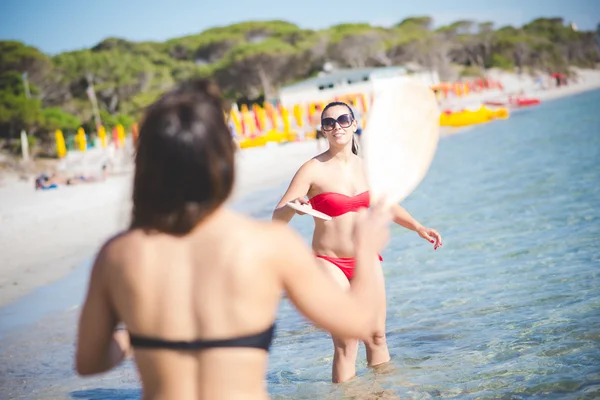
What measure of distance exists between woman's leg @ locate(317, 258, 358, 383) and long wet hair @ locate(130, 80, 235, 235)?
2.38m

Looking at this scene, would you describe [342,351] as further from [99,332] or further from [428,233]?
[99,332]

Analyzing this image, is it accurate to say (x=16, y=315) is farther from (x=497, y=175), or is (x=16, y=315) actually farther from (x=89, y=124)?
(x=89, y=124)

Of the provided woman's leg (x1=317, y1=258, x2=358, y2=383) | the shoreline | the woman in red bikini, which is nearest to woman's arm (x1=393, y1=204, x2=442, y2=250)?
the woman in red bikini

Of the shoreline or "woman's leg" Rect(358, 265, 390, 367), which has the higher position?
"woman's leg" Rect(358, 265, 390, 367)

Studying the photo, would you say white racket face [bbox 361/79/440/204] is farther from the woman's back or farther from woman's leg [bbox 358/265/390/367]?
woman's leg [bbox 358/265/390/367]

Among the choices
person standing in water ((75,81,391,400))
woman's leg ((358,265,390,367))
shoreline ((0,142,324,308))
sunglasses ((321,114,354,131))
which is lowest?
shoreline ((0,142,324,308))

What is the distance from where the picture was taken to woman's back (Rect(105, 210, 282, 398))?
1.51 metres

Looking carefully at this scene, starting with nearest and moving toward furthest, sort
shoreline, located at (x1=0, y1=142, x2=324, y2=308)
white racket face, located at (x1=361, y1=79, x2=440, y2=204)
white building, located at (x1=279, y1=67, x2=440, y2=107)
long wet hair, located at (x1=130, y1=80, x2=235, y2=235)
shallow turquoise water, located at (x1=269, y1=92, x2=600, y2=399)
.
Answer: long wet hair, located at (x1=130, y1=80, x2=235, y2=235) < white racket face, located at (x1=361, y1=79, x2=440, y2=204) < shallow turquoise water, located at (x1=269, y1=92, x2=600, y2=399) < shoreline, located at (x1=0, y1=142, x2=324, y2=308) < white building, located at (x1=279, y1=67, x2=440, y2=107)

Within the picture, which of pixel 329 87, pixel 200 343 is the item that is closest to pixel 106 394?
pixel 200 343

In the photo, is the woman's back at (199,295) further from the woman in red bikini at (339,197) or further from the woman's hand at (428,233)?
the woman's hand at (428,233)

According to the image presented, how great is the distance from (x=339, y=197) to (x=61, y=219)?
11625 millimetres

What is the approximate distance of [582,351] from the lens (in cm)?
457

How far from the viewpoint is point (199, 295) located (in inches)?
59.5

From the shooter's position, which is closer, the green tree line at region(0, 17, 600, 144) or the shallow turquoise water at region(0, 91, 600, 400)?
the shallow turquoise water at region(0, 91, 600, 400)
